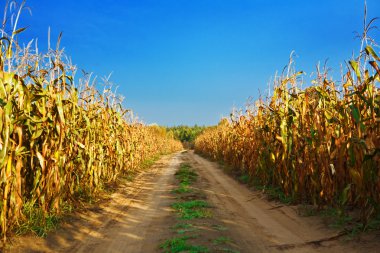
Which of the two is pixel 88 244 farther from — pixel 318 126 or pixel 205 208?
pixel 318 126

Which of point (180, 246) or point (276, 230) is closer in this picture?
point (180, 246)

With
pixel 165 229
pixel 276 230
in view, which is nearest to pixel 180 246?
pixel 165 229

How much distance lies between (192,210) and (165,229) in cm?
141

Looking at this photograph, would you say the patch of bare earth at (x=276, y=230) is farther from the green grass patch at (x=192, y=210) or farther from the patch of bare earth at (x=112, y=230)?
the patch of bare earth at (x=112, y=230)

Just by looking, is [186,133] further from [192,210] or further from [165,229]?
[165,229]

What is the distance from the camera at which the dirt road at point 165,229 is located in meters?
5.42

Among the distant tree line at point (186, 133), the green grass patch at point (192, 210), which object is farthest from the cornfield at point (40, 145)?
the distant tree line at point (186, 133)

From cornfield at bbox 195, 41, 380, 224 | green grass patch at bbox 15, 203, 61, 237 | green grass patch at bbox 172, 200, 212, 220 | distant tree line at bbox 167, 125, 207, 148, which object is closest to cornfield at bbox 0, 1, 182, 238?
green grass patch at bbox 15, 203, 61, 237

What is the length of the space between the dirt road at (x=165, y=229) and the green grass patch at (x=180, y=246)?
20 cm

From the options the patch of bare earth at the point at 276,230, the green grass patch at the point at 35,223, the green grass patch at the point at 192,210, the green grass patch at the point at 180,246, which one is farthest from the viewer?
the green grass patch at the point at 192,210

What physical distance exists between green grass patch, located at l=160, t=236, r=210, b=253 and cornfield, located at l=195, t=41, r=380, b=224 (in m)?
2.63

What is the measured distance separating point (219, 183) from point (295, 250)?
7553mm

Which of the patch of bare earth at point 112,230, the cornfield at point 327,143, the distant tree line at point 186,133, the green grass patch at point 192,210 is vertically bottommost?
the patch of bare earth at point 112,230

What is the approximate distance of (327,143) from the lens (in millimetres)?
7078
